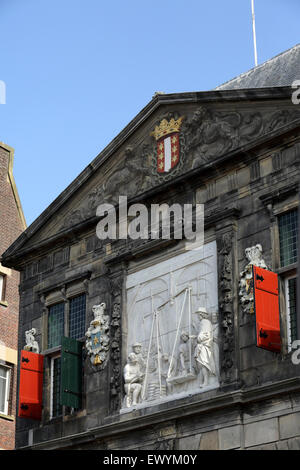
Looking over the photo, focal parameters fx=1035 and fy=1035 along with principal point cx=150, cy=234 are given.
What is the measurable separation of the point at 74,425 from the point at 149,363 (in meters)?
2.77

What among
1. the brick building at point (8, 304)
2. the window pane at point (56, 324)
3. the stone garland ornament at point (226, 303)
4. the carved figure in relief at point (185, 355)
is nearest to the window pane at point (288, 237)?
the stone garland ornament at point (226, 303)

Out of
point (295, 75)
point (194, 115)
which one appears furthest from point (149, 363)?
point (295, 75)

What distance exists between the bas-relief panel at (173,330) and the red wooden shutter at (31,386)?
128 inches

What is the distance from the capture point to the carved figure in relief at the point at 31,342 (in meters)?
28.0

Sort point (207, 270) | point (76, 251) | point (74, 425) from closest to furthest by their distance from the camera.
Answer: point (207, 270), point (74, 425), point (76, 251)

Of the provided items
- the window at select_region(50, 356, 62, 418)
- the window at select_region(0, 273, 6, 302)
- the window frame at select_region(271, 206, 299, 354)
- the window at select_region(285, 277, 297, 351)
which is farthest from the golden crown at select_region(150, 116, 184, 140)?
the window at select_region(0, 273, 6, 302)

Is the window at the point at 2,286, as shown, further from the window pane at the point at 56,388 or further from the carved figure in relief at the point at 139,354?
the carved figure in relief at the point at 139,354

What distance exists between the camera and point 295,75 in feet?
88.0

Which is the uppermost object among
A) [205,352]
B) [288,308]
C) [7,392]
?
[7,392]

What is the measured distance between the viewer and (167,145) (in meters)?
26.5

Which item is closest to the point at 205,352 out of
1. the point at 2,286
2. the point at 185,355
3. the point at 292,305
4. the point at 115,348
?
the point at 185,355

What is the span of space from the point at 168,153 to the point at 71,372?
6.10 metres

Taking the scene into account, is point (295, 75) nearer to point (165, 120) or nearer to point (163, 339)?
point (165, 120)

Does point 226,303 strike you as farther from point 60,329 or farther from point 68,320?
point 60,329
